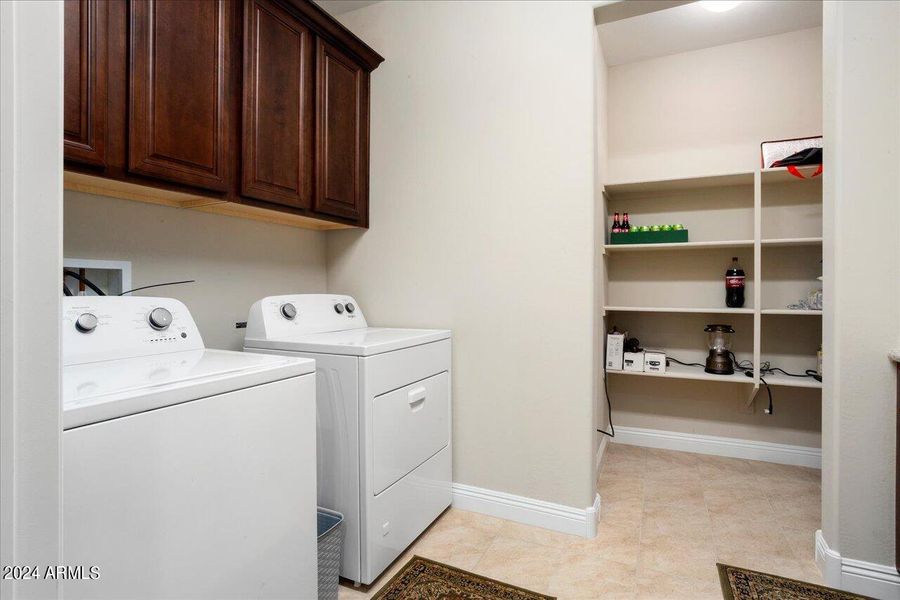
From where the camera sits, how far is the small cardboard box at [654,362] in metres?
2.76

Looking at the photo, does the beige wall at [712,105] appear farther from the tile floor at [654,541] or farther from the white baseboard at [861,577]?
the white baseboard at [861,577]

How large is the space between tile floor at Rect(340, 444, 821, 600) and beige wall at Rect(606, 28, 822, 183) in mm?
1926

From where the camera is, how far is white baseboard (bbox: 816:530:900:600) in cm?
148

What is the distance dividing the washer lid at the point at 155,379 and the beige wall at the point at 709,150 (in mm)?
2537

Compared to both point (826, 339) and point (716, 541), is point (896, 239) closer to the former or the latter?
point (826, 339)

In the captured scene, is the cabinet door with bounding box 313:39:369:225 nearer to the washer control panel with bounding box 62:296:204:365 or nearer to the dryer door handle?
the washer control panel with bounding box 62:296:204:365

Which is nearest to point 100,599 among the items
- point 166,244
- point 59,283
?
point 59,283

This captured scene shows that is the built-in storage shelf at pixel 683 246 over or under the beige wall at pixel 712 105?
under

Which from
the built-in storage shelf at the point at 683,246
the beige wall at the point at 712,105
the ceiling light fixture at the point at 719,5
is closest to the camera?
the ceiling light fixture at the point at 719,5

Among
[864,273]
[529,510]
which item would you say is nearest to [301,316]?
[529,510]

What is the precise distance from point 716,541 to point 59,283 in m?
2.28

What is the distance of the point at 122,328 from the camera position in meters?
1.33

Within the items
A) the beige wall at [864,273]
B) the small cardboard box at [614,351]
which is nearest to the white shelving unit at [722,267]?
the small cardboard box at [614,351]

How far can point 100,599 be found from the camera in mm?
782
